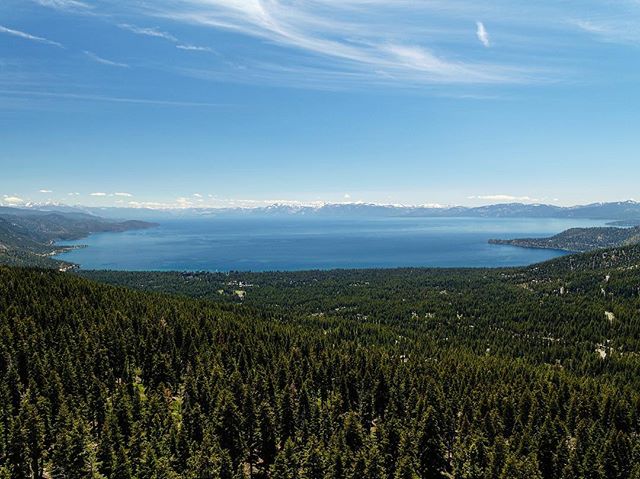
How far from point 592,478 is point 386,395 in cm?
4251

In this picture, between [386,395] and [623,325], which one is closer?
[386,395]

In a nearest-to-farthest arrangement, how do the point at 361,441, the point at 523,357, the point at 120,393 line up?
the point at 361,441 < the point at 120,393 < the point at 523,357

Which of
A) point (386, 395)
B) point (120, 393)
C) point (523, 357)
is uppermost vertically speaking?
point (120, 393)

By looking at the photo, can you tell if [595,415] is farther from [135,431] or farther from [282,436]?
[135,431]

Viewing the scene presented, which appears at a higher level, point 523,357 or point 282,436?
point 282,436

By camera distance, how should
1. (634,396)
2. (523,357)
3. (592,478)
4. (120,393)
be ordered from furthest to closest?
1. (523,357)
2. (634,396)
3. (120,393)
4. (592,478)

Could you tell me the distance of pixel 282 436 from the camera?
257 feet

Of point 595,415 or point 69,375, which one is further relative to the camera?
point 595,415

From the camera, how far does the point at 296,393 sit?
9519cm

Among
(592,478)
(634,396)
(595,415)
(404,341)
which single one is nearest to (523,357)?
(404,341)

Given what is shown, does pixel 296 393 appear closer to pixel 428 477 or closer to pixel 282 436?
pixel 282 436

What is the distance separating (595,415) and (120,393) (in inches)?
4061

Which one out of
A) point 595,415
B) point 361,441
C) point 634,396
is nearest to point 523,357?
point 634,396

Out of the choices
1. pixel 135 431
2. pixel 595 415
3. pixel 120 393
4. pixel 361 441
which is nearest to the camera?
pixel 135 431
